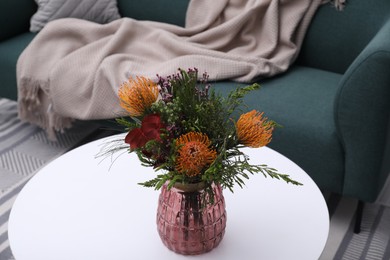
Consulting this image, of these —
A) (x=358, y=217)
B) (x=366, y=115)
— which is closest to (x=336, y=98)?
(x=366, y=115)

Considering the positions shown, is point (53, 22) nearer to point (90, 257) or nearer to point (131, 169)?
point (131, 169)

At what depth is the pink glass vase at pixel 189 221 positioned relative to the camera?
3.04ft

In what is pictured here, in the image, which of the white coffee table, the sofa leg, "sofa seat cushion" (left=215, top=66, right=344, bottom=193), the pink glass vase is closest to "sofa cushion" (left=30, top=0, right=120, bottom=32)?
"sofa seat cushion" (left=215, top=66, right=344, bottom=193)

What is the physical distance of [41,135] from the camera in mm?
2154

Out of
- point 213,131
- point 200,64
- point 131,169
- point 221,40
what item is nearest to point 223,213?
point 213,131

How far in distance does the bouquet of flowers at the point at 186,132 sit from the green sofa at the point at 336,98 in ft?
2.05

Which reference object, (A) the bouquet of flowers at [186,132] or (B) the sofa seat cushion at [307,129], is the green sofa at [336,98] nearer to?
(B) the sofa seat cushion at [307,129]

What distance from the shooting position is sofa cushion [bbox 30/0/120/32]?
2.11 m

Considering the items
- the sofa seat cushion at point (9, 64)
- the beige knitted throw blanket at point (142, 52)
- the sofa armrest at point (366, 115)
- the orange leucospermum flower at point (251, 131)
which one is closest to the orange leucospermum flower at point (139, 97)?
the orange leucospermum flower at point (251, 131)

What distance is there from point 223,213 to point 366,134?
25.1 inches

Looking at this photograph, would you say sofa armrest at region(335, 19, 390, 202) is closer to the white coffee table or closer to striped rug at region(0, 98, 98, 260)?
the white coffee table

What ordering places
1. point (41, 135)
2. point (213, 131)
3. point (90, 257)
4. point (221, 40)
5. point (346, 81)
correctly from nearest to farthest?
point (213, 131) → point (90, 257) → point (346, 81) → point (221, 40) → point (41, 135)

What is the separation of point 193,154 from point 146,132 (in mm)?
95

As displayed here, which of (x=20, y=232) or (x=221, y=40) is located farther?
(x=221, y=40)
